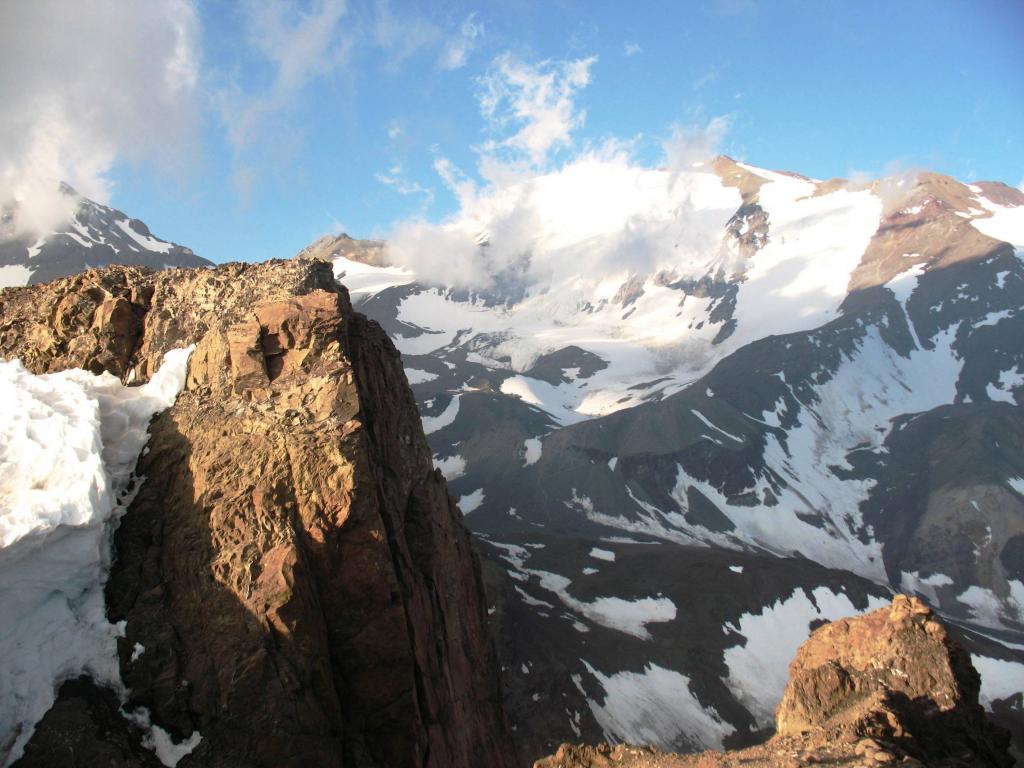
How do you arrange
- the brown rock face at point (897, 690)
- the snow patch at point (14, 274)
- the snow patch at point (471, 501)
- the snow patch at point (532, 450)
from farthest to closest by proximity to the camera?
1. the snow patch at point (14, 274)
2. the snow patch at point (532, 450)
3. the snow patch at point (471, 501)
4. the brown rock face at point (897, 690)

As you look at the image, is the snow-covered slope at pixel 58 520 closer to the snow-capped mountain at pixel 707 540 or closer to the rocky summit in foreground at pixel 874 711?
the rocky summit in foreground at pixel 874 711

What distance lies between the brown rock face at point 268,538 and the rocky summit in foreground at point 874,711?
4647 mm

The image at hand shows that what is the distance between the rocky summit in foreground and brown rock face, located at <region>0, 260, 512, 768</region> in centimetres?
465

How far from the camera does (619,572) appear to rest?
81.3 m

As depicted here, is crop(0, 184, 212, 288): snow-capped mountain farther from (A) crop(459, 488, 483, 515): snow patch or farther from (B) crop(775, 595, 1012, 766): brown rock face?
(B) crop(775, 595, 1012, 766): brown rock face

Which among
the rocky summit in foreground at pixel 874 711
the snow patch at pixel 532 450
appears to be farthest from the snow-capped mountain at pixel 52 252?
the rocky summit in foreground at pixel 874 711

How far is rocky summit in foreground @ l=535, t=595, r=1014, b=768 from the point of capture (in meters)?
14.2

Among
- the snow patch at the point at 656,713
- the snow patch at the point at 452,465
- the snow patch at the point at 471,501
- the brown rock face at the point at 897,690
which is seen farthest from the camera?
the snow patch at the point at 452,465

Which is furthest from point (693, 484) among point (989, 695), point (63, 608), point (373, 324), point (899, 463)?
point (63, 608)

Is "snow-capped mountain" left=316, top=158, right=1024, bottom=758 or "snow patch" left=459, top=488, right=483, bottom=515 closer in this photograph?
"snow-capped mountain" left=316, top=158, right=1024, bottom=758

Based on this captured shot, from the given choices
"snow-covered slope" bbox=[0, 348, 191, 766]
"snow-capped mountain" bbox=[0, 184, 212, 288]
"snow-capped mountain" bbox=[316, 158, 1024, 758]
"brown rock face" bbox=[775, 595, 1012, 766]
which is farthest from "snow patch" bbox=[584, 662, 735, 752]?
"snow-capped mountain" bbox=[0, 184, 212, 288]

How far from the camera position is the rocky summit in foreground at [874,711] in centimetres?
1416

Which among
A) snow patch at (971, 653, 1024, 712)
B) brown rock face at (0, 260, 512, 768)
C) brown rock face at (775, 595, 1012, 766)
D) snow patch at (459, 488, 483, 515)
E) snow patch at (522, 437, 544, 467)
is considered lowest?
snow patch at (971, 653, 1024, 712)

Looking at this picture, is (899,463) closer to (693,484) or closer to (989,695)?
(693,484)
